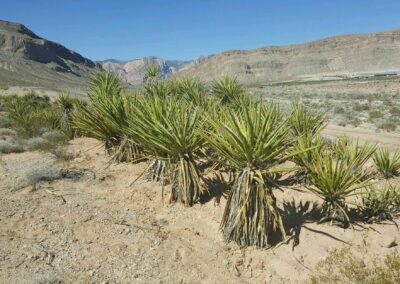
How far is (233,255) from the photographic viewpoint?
519 centimetres

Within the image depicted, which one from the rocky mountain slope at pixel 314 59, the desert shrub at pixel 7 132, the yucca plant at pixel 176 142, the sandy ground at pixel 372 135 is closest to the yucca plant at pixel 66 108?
the desert shrub at pixel 7 132

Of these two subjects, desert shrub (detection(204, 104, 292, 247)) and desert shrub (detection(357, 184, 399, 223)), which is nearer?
desert shrub (detection(204, 104, 292, 247))

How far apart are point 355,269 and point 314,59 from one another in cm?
15782

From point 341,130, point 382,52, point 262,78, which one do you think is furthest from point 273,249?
point 382,52

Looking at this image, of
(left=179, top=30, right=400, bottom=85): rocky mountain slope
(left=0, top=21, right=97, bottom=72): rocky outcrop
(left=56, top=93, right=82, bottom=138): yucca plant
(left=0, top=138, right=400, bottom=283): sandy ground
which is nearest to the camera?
(left=0, top=138, right=400, bottom=283): sandy ground

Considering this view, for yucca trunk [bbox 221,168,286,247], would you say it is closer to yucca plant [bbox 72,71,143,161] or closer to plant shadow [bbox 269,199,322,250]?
plant shadow [bbox 269,199,322,250]

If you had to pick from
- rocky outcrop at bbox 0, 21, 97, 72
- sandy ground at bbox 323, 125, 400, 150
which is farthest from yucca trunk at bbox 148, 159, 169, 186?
rocky outcrop at bbox 0, 21, 97, 72

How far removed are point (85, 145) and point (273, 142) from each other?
6.77 meters

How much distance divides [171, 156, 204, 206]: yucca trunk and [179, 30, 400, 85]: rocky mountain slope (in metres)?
134

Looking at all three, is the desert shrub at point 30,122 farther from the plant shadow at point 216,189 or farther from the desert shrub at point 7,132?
the plant shadow at point 216,189

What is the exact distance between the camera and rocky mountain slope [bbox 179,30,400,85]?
143m

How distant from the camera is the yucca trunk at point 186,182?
6036 mm

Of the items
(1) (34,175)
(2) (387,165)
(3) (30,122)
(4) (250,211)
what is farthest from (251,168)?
(3) (30,122)

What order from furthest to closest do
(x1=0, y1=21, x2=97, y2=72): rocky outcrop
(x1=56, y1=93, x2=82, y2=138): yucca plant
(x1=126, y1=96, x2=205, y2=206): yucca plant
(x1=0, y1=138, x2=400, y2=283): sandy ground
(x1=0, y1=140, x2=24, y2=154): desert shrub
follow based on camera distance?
(x1=0, y1=21, x2=97, y2=72): rocky outcrop < (x1=56, y1=93, x2=82, y2=138): yucca plant < (x1=0, y1=140, x2=24, y2=154): desert shrub < (x1=126, y1=96, x2=205, y2=206): yucca plant < (x1=0, y1=138, x2=400, y2=283): sandy ground
